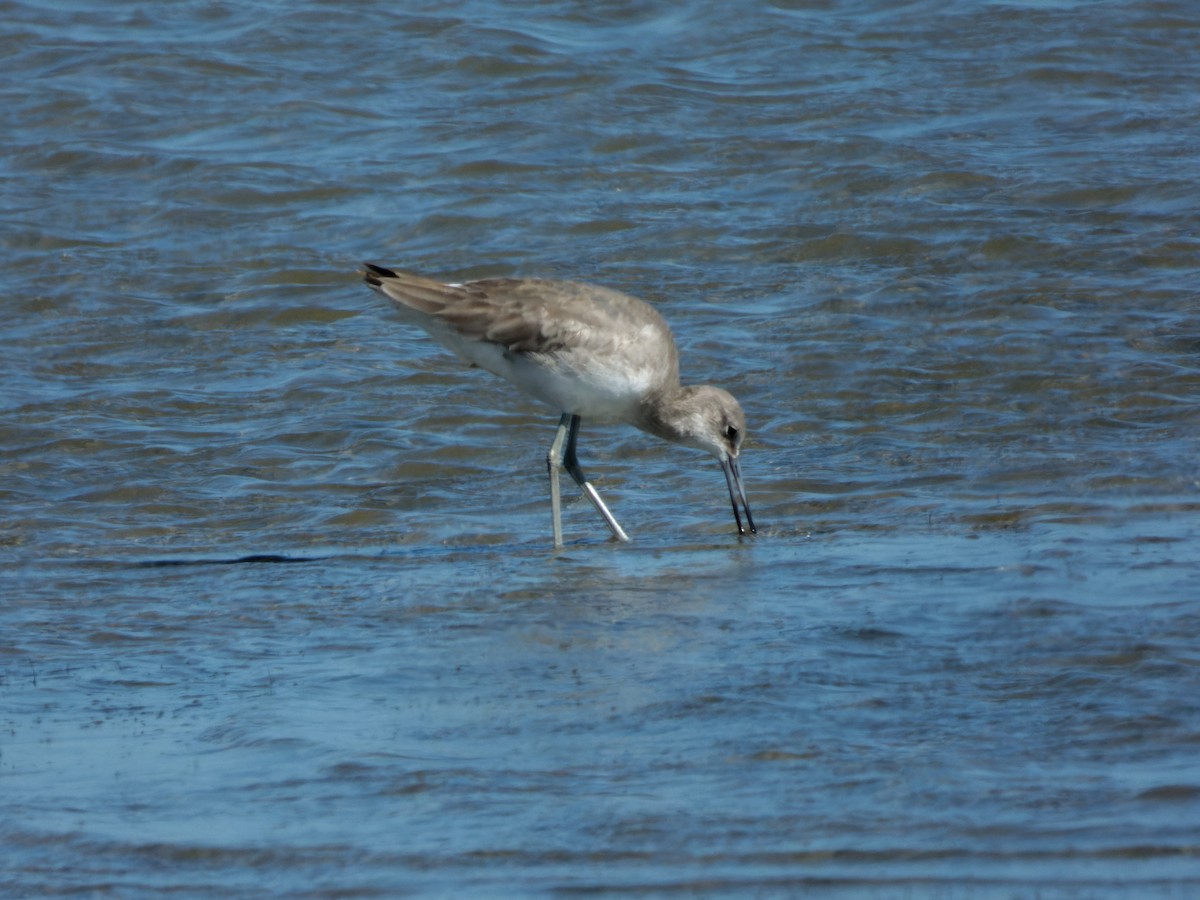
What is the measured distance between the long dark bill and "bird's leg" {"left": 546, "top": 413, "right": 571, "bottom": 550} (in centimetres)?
76

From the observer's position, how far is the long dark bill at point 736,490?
24.8ft

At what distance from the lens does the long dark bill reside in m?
7.56

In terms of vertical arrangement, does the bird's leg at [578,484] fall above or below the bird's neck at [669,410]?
below

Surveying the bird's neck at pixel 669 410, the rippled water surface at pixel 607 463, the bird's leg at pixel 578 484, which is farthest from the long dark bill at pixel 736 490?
the bird's leg at pixel 578 484

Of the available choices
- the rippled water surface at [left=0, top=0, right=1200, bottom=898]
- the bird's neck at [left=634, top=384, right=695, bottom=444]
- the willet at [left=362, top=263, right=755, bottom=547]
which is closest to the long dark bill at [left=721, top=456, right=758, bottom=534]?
the willet at [left=362, top=263, right=755, bottom=547]

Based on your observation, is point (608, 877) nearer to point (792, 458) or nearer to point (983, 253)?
point (792, 458)

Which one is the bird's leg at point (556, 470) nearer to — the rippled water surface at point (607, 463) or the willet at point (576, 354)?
the willet at point (576, 354)

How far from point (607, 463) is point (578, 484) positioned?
0.94 metres

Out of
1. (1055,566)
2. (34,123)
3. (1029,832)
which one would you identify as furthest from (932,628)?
(34,123)

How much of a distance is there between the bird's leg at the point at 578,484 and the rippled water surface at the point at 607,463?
0.12 m

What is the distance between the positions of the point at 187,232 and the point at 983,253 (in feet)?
18.4

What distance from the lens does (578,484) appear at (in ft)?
26.7

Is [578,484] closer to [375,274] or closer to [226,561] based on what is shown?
[375,274]

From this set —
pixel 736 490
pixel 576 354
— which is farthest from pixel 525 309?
pixel 736 490
